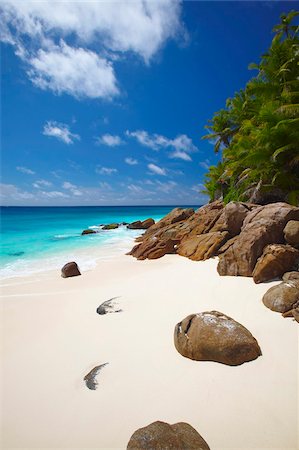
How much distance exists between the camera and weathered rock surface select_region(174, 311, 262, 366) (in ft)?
10.3

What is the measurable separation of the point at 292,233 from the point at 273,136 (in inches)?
330

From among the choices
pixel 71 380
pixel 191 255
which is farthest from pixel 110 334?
pixel 191 255

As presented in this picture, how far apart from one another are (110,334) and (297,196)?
1120 centimetres

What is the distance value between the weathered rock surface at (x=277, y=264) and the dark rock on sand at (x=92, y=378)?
156 inches

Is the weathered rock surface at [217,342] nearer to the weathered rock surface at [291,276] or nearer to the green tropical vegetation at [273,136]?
the weathered rock surface at [291,276]

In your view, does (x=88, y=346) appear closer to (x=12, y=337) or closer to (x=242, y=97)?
(x=12, y=337)

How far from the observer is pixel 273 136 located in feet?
38.7

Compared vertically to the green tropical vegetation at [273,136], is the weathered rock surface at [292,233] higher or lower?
lower

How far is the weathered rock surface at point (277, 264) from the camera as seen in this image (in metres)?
5.26

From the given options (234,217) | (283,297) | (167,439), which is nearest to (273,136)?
(234,217)

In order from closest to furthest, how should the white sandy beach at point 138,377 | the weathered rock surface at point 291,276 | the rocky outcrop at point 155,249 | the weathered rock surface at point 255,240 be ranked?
the white sandy beach at point 138,377, the weathered rock surface at point 291,276, the weathered rock surface at point 255,240, the rocky outcrop at point 155,249

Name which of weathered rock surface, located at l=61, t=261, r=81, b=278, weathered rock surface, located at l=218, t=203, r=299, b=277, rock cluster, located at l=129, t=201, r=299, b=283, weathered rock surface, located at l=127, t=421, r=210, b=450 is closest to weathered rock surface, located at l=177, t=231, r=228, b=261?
rock cluster, located at l=129, t=201, r=299, b=283

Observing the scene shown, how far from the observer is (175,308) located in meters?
4.89

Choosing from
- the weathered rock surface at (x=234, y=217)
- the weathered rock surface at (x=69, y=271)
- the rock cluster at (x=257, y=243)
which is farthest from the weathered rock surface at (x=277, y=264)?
the weathered rock surface at (x=69, y=271)
